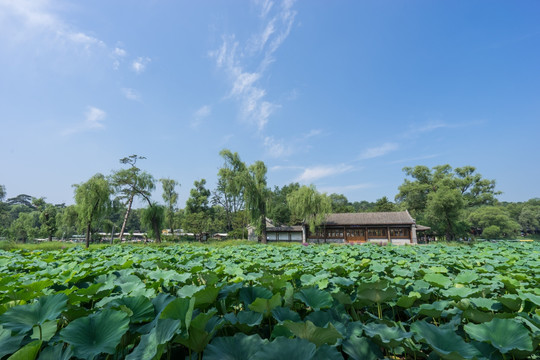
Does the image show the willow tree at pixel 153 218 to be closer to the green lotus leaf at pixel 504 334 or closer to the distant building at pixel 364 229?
the distant building at pixel 364 229

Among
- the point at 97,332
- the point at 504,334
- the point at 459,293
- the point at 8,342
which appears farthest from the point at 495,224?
the point at 8,342

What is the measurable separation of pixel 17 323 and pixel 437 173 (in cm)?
4769

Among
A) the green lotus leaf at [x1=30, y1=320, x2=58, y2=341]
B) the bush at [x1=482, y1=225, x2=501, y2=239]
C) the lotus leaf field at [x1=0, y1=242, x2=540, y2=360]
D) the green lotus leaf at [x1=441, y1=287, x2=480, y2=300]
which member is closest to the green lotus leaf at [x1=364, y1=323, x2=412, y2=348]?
the lotus leaf field at [x1=0, y1=242, x2=540, y2=360]

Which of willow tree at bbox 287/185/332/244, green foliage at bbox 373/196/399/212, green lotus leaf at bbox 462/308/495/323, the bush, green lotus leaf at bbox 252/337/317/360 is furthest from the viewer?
green foliage at bbox 373/196/399/212

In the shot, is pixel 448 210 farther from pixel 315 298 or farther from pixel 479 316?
pixel 315 298

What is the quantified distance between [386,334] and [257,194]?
23329 mm

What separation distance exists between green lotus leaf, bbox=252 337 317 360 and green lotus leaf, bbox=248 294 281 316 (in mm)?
442

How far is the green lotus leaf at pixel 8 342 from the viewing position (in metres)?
1.00

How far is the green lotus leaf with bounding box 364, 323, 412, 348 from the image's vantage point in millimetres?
1083

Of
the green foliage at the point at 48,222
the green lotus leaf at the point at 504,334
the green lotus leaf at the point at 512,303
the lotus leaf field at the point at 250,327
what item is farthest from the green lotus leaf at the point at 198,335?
the green foliage at the point at 48,222

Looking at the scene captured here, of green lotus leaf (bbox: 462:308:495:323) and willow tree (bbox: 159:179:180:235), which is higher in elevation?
willow tree (bbox: 159:179:180:235)

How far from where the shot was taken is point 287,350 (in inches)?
32.5

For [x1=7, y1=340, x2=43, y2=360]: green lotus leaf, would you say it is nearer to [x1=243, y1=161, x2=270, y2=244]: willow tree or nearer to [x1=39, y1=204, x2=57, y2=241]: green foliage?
[x1=243, y1=161, x2=270, y2=244]: willow tree

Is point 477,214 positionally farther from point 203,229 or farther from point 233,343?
point 233,343
